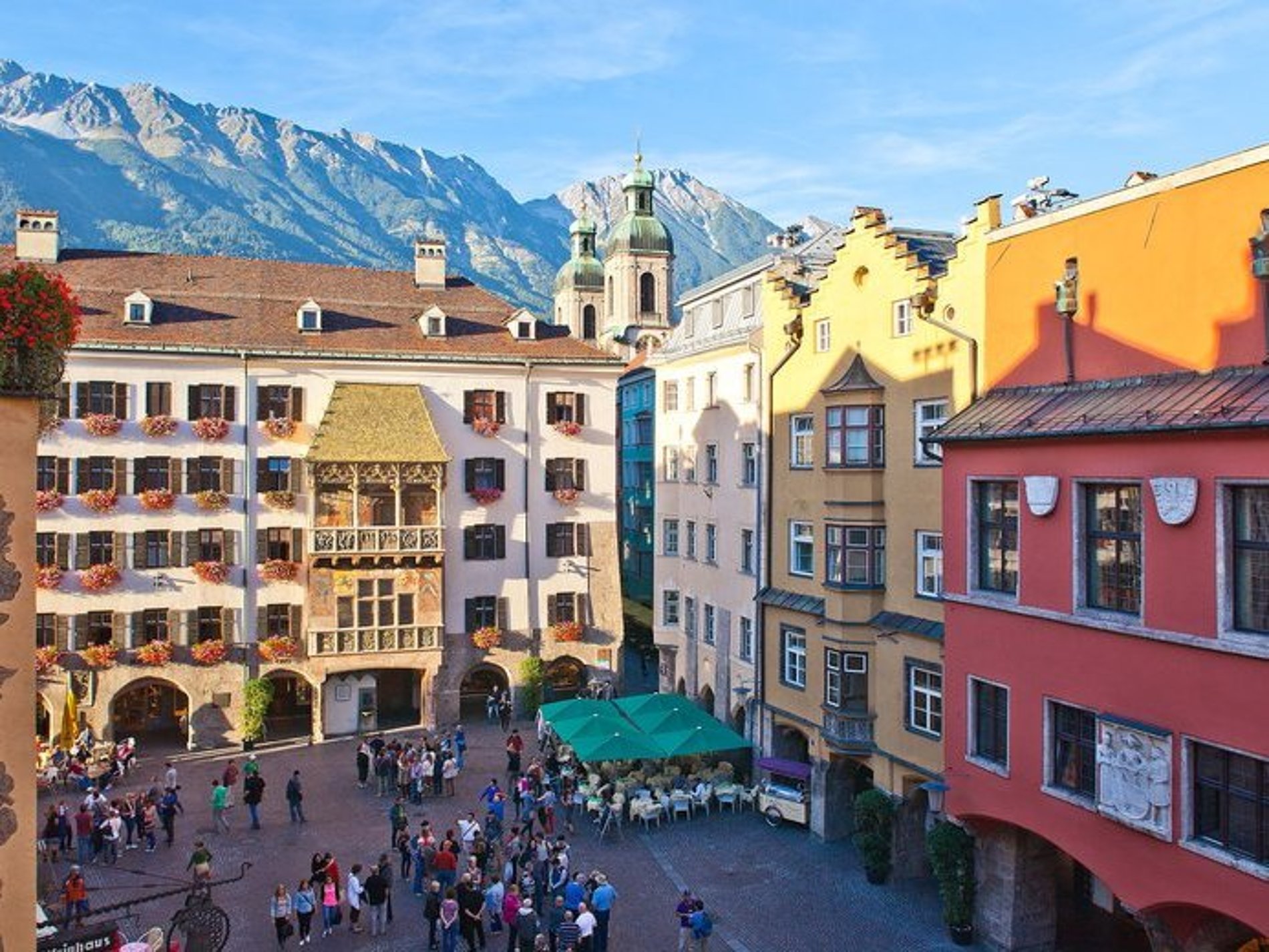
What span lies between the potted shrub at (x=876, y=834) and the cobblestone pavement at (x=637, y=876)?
0.45 metres

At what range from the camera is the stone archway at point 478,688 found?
4684 cm

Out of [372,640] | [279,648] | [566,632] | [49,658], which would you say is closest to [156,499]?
[49,658]

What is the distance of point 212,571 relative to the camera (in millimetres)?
40938

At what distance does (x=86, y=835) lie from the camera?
28.8m

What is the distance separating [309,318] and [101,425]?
9.08 m

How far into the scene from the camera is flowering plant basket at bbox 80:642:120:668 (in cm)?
3928

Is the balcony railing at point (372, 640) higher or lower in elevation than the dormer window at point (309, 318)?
lower

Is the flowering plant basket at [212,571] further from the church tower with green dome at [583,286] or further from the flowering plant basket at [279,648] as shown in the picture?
the church tower with green dome at [583,286]

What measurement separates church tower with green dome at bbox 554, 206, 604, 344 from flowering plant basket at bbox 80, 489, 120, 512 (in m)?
73.0

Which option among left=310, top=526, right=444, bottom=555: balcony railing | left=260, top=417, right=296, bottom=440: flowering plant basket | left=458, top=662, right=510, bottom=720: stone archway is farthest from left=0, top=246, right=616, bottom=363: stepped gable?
left=458, top=662, right=510, bottom=720: stone archway

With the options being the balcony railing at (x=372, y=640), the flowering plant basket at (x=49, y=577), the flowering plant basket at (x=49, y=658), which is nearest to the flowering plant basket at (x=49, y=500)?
the flowering plant basket at (x=49, y=577)

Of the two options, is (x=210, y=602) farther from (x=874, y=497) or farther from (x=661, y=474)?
(x=874, y=497)

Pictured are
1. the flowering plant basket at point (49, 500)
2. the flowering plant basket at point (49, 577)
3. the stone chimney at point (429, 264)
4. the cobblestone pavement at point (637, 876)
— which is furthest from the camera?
the stone chimney at point (429, 264)

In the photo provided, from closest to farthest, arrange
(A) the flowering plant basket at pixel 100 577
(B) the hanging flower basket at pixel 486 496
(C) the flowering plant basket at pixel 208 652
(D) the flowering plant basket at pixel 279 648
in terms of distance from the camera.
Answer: (A) the flowering plant basket at pixel 100 577
(C) the flowering plant basket at pixel 208 652
(D) the flowering plant basket at pixel 279 648
(B) the hanging flower basket at pixel 486 496
